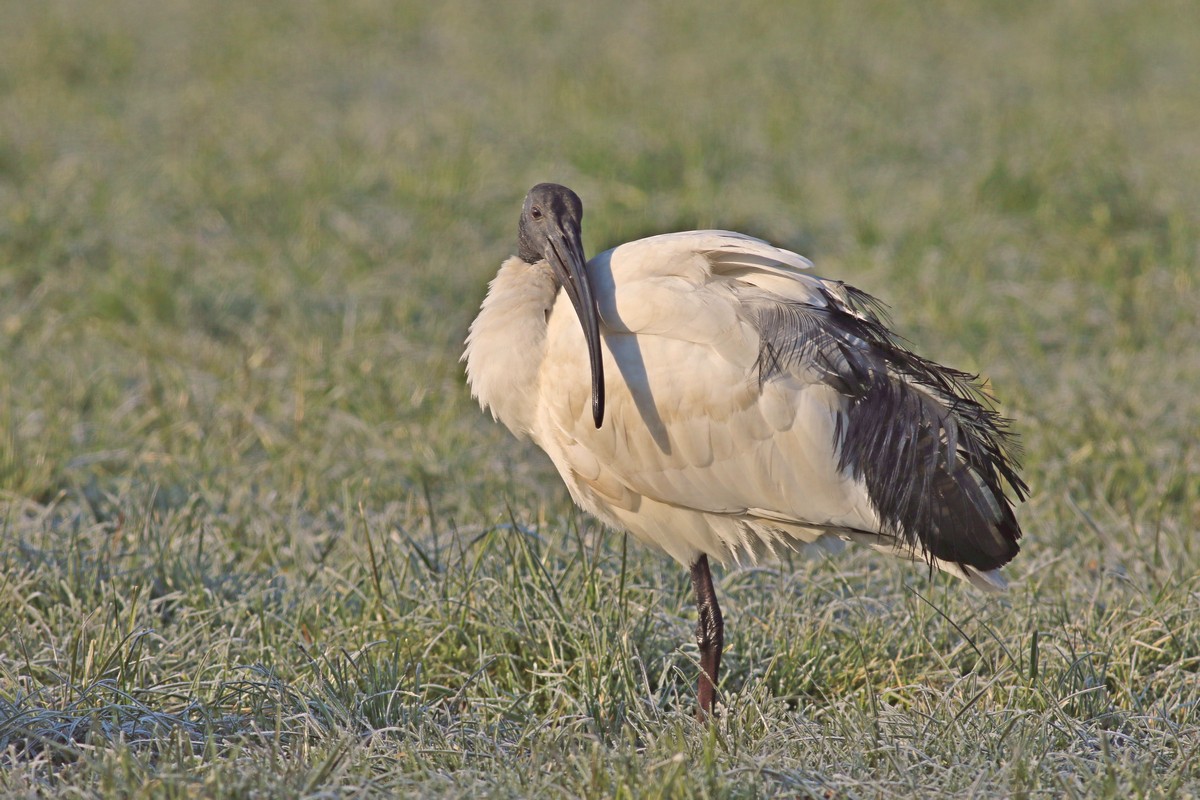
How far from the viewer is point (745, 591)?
4.22 meters

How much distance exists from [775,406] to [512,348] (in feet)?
2.25

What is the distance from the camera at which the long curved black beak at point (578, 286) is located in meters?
3.19

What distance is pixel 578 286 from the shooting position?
11.0 ft

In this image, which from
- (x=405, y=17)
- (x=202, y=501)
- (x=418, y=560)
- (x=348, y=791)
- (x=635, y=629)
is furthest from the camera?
(x=405, y=17)

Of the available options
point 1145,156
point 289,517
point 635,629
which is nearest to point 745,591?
point 635,629

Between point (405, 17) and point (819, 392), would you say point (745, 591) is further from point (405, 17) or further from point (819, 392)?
point (405, 17)

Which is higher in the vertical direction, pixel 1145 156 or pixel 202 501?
pixel 1145 156

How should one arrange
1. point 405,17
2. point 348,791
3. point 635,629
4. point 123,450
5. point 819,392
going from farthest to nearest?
1. point 405,17
2. point 123,450
3. point 635,629
4. point 819,392
5. point 348,791

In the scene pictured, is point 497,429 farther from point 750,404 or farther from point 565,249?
point 750,404

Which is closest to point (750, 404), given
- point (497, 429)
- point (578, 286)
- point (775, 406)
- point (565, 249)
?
point (775, 406)

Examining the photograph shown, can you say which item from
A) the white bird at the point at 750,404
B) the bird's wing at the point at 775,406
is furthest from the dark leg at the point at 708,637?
the bird's wing at the point at 775,406

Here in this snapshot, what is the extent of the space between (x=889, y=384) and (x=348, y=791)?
1621 millimetres

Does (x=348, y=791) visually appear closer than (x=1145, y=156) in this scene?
Yes

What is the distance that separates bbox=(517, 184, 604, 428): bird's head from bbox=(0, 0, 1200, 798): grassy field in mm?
730
